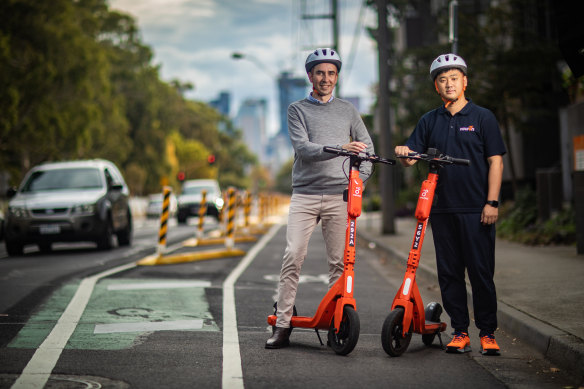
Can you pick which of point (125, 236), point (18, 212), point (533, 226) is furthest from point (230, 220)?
point (533, 226)

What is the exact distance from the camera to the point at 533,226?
602 inches

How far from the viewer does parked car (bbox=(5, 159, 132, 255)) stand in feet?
49.8

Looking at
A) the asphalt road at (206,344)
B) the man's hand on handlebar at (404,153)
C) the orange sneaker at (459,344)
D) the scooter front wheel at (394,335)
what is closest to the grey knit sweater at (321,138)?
the man's hand on handlebar at (404,153)

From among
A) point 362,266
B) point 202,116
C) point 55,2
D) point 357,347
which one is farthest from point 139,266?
point 202,116

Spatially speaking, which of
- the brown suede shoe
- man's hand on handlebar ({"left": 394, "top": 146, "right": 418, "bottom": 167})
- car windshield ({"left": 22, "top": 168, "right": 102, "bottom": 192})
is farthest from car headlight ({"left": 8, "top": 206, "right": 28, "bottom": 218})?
man's hand on handlebar ({"left": 394, "top": 146, "right": 418, "bottom": 167})

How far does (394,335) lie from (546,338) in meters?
1.13

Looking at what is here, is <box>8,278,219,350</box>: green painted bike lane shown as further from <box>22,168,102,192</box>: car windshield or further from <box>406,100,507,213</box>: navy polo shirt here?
<box>22,168,102,192</box>: car windshield

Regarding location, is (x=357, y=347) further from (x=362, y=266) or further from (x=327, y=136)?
(x=362, y=266)

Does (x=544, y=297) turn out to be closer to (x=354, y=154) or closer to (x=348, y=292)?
(x=348, y=292)

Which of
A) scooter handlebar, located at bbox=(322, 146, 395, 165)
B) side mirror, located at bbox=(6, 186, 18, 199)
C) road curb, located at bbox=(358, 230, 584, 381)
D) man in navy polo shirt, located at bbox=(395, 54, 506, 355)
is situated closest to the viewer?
road curb, located at bbox=(358, 230, 584, 381)

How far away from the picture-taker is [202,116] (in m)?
108

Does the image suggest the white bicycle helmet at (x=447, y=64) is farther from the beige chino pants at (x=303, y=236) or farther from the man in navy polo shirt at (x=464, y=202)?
the beige chino pants at (x=303, y=236)

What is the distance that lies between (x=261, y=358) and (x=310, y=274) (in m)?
6.16

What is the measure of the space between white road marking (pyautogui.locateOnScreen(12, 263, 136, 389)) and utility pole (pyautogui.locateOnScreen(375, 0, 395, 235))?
37.1ft
